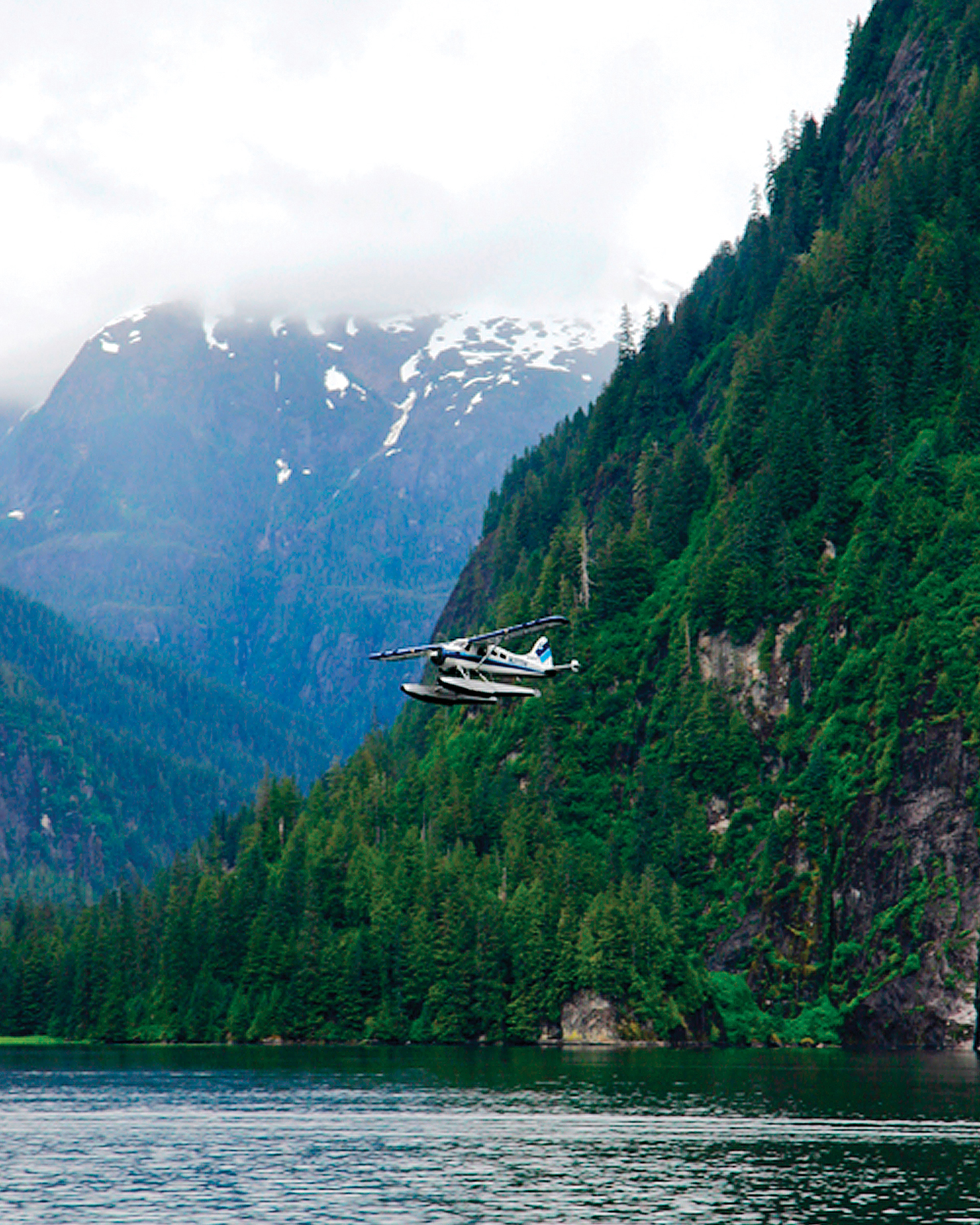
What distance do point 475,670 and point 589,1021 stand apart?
84.4 metres

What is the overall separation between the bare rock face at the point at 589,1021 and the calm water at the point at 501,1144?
110ft

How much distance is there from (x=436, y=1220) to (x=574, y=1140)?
86.8ft

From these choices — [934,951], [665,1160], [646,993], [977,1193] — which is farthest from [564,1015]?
[977,1193]

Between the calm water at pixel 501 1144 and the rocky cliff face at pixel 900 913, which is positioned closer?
the calm water at pixel 501 1144

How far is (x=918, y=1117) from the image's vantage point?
10531cm

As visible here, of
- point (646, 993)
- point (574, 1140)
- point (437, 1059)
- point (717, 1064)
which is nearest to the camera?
point (574, 1140)

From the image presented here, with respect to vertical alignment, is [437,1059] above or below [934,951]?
below

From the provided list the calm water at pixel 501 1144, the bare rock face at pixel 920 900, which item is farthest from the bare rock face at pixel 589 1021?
the calm water at pixel 501 1144

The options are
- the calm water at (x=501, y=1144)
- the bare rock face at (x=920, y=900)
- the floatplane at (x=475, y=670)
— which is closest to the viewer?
the calm water at (x=501, y=1144)

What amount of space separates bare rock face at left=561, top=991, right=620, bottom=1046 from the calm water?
33.5 metres

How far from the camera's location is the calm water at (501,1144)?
257 ft

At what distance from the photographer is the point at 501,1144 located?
99.6 meters

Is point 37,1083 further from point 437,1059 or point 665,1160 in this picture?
point 665,1160

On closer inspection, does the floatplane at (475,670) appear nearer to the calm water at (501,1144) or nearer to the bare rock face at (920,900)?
the calm water at (501,1144)
